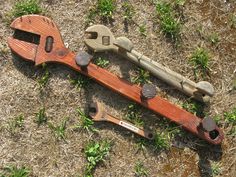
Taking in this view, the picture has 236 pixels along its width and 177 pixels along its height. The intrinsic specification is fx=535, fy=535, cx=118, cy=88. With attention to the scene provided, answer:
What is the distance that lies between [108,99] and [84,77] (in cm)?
25

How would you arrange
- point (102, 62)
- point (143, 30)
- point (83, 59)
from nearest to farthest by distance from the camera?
point (83, 59) < point (102, 62) < point (143, 30)

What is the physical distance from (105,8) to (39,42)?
595 millimetres

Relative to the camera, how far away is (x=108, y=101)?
4164 millimetres

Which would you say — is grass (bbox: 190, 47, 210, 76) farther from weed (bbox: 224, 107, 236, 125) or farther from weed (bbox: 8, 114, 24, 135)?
weed (bbox: 8, 114, 24, 135)

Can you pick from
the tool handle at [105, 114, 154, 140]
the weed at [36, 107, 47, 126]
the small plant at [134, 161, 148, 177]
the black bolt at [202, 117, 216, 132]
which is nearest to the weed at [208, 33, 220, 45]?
the black bolt at [202, 117, 216, 132]

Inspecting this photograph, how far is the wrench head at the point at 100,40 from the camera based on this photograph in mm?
4086

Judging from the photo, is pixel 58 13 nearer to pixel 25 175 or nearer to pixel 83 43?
pixel 83 43

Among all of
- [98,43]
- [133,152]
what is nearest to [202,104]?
[133,152]

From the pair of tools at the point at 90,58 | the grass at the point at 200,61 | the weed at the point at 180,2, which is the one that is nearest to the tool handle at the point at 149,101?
the pair of tools at the point at 90,58

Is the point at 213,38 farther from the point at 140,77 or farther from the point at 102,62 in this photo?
the point at 102,62

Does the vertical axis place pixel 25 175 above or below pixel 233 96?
below

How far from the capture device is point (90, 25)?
422 cm

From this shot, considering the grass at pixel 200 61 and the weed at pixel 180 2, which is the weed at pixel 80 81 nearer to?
the grass at pixel 200 61

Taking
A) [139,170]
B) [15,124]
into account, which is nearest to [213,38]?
[139,170]
